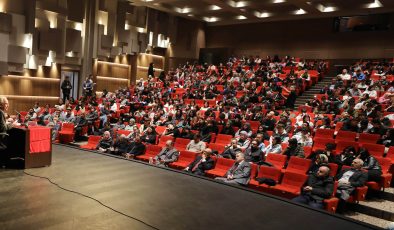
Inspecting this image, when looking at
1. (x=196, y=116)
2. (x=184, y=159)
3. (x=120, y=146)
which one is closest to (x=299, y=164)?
(x=184, y=159)

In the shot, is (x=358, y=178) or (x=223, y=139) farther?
(x=223, y=139)

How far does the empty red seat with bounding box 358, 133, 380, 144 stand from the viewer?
610cm

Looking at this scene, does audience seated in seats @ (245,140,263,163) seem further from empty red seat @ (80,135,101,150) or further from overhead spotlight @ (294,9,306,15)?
overhead spotlight @ (294,9,306,15)

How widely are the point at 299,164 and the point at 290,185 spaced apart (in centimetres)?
57

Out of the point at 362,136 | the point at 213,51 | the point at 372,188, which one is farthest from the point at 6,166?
the point at 213,51

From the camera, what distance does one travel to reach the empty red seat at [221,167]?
5598mm

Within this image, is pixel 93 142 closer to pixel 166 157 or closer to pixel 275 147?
pixel 166 157

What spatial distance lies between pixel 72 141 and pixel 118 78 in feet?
21.3

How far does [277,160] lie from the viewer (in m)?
5.78

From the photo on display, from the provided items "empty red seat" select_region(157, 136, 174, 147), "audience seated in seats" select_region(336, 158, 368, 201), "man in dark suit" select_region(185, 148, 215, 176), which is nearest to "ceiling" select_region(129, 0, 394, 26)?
A: "empty red seat" select_region(157, 136, 174, 147)

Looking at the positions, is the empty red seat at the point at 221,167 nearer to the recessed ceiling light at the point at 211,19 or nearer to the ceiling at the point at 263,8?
the ceiling at the point at 263,8

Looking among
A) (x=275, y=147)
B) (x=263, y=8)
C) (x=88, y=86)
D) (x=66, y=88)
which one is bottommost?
(x=275, y=147)

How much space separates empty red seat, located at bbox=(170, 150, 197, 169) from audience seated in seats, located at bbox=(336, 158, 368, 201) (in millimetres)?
2472

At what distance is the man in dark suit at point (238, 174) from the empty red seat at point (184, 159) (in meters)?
1.03
